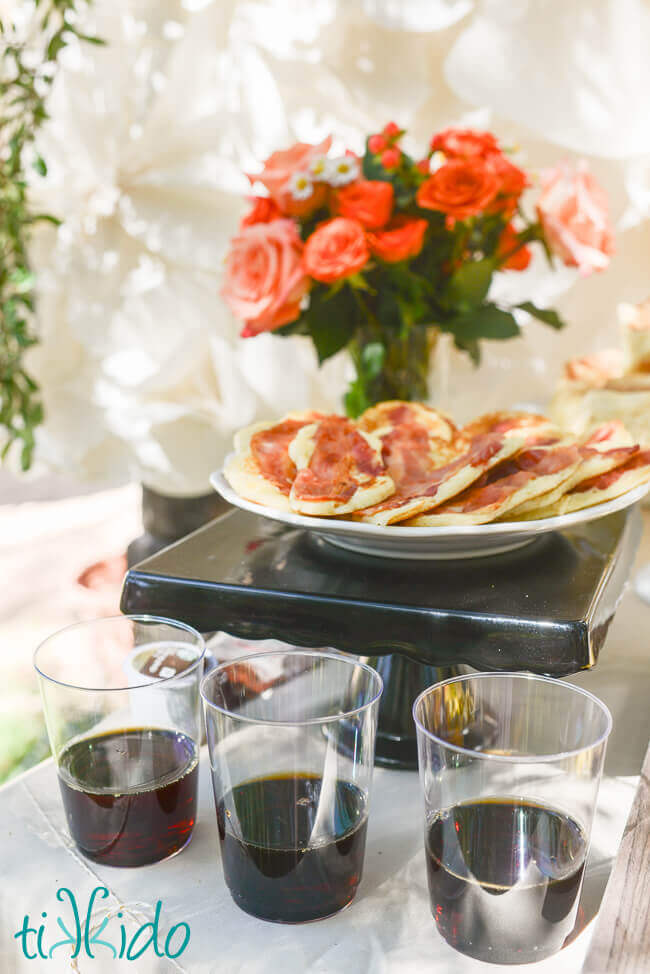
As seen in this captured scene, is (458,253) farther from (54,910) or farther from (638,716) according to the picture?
(54,910)

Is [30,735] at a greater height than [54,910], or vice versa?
[54,910]

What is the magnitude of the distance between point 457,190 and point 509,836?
63 centimetres

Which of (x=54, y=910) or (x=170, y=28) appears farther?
(x=170, y=28)

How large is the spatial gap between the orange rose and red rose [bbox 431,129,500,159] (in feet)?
0.30

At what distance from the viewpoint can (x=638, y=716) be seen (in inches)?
25.9

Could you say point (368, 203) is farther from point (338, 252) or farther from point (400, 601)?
point (400, 601)

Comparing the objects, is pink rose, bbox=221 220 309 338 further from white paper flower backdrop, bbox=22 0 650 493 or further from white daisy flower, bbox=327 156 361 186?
white paper flower backdrop, bbox=22 0 650 493

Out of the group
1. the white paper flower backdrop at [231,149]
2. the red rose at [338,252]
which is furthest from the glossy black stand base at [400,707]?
the white paper flower backdrop at [231,149]

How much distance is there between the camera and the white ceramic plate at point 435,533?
1.75ft

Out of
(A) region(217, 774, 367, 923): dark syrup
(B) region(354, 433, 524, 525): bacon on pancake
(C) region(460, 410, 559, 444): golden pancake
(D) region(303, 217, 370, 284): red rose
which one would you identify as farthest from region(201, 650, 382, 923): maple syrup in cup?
(D) region(303, 217, 370, 284): red rose

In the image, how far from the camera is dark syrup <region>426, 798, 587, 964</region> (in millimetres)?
424

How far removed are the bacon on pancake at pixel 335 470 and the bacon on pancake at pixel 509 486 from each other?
Result: 0.04m

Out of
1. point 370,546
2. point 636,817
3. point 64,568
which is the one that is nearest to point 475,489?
point 370,546

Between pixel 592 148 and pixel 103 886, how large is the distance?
Result: 3.65 feet
